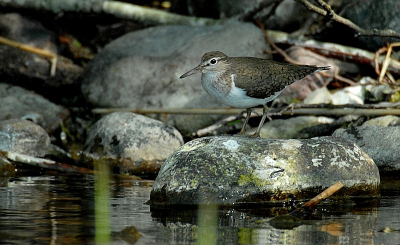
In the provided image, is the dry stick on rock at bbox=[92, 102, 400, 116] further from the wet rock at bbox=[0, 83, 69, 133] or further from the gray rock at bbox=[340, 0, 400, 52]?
the wet rock at bbox=[0, 83, 69, 133]

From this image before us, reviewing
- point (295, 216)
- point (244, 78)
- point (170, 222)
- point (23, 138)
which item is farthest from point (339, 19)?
point (23, 138)

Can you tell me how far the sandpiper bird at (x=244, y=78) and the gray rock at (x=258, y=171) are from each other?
27.5 inches

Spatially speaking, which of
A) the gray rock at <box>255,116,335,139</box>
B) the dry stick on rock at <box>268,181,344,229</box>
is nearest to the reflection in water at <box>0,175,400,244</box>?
the dry stick on rock at <box>268,181,344,229</box>

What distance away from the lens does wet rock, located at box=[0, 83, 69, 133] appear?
10500 millimetres

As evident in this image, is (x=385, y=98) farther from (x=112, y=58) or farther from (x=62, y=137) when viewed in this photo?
(x=62, y=137)

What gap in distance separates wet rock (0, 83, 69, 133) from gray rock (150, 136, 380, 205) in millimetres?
4925

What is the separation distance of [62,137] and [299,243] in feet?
23.1

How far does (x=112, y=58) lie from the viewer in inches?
438

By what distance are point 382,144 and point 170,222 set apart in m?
3.69

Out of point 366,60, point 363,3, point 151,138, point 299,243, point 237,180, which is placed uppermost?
point 363,3

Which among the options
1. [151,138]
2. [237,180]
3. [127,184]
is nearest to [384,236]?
[237,180]

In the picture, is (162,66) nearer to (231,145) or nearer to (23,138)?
(23,138)

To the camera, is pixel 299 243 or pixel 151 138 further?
pixel 151 138

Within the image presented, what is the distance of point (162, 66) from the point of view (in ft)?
35.2
